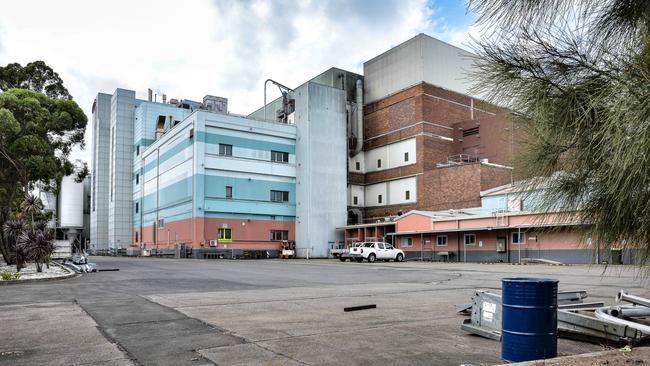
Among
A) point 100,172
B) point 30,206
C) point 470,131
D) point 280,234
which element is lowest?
point 280,234

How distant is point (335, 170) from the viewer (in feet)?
186

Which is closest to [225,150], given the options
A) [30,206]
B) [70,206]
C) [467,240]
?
[30,206]

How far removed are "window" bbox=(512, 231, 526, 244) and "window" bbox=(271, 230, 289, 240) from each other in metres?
24.2

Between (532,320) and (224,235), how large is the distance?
4664cm

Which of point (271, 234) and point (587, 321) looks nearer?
point (587, 321)

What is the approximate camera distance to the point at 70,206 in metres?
90.2

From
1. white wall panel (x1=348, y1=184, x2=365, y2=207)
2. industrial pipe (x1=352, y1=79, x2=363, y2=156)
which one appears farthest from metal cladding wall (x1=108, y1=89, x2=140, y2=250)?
industrial pipe (x1=352, y1=79, x2=363, y2=156)

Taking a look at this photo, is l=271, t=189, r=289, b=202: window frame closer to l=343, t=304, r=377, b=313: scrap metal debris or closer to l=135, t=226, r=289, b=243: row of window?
l=135, t=226, r=289, b=243: row of window

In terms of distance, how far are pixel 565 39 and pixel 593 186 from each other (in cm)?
138

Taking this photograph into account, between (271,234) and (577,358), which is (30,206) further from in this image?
(577,358)

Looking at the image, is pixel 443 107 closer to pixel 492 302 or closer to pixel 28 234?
pixel 28 234

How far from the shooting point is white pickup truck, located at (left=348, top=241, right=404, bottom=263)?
42.7 meters

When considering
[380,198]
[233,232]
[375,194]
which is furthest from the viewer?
[375,194]

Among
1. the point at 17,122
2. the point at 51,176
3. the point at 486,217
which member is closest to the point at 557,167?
the point at 17,122
